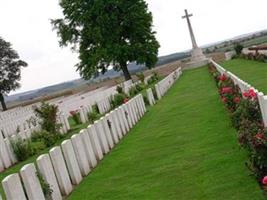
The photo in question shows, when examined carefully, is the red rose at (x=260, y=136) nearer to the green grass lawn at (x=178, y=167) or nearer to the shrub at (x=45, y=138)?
the green grass lawn at (x=178, y=167)

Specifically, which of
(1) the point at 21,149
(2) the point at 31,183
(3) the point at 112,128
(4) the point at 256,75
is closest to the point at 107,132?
(3) the point at 112,128

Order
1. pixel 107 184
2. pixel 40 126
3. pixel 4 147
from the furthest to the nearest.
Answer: pixel 40 126 < pixel 4 147 < pixel 107 184

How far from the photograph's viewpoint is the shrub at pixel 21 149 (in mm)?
12867

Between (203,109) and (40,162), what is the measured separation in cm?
794

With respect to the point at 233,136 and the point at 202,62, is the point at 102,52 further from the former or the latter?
the point at 233,136

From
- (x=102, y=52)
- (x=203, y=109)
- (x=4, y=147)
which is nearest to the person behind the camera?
(x=4, y=147)

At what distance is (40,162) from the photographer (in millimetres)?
6820

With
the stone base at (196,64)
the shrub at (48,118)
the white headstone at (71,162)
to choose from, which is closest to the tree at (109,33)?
the stone base at (196,64)

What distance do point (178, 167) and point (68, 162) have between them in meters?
1.70

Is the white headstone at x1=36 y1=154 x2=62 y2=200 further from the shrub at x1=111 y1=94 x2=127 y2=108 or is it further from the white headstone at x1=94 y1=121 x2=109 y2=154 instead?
the shrub at x1=111 y1=94 x2=127 y2=108

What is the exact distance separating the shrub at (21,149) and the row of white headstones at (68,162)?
2535 mm

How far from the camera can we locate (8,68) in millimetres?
54562

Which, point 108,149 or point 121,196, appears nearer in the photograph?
point 121,196

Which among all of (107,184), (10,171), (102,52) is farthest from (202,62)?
(107,184)
